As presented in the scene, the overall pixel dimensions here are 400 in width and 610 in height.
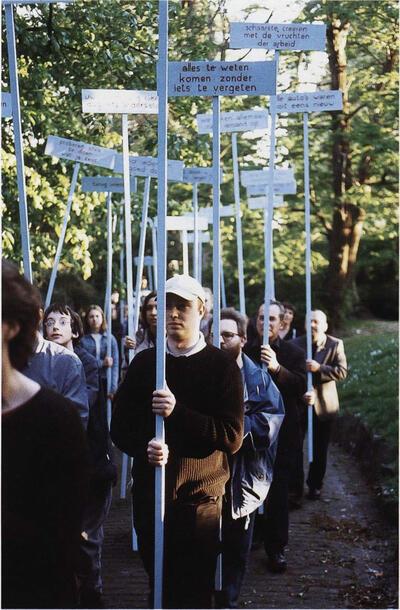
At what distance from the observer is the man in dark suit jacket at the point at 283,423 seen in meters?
7.34

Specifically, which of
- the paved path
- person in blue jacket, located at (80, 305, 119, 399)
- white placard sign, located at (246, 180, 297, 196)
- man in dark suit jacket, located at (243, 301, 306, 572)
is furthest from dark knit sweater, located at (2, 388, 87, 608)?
white placard sign, located at (246, 180, 297, 196)

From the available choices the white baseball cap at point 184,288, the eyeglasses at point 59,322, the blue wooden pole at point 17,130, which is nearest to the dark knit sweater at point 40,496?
the white baseball cap at point 184,288

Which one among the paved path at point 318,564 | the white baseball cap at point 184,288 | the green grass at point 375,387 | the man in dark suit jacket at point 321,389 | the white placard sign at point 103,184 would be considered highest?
the white placard sign at point 103,184

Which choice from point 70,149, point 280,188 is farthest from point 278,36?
point 280,188

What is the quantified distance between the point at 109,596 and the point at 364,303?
2585 cm

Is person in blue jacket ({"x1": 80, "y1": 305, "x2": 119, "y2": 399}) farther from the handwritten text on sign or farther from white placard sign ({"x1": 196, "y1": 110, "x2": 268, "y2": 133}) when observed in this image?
the handwritten text on sign

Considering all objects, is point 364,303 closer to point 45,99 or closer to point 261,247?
point 261,247

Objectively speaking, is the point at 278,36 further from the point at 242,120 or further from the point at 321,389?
the point at 321,389

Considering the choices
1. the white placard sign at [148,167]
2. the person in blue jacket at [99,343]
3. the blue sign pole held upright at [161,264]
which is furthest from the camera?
the person in blue jacket at [99,343]

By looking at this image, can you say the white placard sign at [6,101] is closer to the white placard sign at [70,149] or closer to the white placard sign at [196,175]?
the white placard sign at [70,149]

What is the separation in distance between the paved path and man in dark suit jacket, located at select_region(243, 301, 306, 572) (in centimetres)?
23

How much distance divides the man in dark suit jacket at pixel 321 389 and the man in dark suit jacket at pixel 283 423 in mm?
1368

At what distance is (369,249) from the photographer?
30203mm

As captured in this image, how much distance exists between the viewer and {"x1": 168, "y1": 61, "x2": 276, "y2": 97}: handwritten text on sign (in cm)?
514
